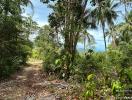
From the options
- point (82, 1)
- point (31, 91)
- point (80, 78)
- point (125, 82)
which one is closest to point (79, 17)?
point (82, 1)

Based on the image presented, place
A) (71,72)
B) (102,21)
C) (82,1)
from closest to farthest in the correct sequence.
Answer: (71,72) < (82,1) < (102,21)

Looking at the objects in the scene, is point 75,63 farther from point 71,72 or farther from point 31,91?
point 31,91

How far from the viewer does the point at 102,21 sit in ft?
164

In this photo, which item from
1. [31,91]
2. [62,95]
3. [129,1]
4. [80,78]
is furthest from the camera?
[80,78]

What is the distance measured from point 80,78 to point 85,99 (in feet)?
19.4

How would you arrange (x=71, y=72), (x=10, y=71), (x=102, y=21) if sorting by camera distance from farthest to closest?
(x=102, y=21), (x=10, y=71), (x=71, y=72)

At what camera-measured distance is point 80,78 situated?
19.1 meters

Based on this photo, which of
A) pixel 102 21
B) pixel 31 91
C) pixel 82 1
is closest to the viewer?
pixel 31 91

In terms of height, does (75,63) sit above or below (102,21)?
below

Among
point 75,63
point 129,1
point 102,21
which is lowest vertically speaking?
point 75,63

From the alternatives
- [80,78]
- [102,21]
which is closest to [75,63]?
[80,78]

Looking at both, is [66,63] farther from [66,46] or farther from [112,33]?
[112,33]

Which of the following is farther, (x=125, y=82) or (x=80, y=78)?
(x=80, y=78)

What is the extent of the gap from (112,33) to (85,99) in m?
39.4
